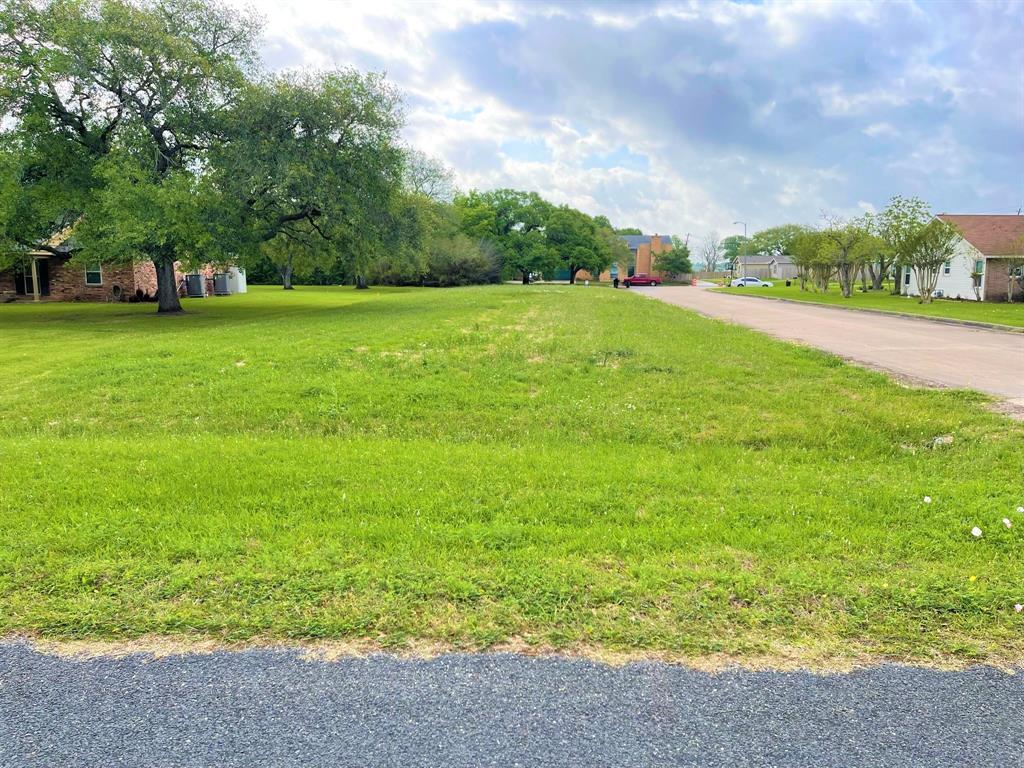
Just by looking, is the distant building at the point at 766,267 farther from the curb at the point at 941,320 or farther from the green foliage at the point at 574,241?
Result: the curb at the point at 941,320

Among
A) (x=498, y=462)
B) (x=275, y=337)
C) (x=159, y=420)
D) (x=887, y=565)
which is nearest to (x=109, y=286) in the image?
(x=275, y=337)

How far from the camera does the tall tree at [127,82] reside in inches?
747

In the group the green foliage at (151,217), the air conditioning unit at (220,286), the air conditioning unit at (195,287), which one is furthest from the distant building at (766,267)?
the green foliage at (151,217)

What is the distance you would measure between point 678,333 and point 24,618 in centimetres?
1318

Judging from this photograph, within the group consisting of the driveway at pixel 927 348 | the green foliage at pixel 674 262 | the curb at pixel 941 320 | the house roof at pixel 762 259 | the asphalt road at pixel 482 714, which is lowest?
the asphalt road at pixel 482 714

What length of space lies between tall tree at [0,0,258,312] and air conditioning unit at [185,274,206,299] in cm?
1968

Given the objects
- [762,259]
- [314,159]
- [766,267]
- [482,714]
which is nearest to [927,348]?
[482,714]

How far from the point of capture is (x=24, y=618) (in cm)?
302

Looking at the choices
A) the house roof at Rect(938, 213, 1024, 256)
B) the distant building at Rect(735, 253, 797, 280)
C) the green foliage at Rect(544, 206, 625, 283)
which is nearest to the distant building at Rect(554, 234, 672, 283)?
the distant building at Rect(735, 253, 797, 280)

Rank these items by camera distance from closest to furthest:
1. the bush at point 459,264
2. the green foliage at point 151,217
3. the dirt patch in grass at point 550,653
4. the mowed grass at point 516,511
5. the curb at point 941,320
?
the dirt patch in grass at point 550,653 < the mowed grass at point 516,511 < the green foliage at point 151,217 < the curb at point 941,320 < the bush at point 459,264

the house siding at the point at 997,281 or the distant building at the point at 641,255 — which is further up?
the distant building at the point at 641,255

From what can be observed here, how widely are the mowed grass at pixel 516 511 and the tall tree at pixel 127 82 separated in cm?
1321

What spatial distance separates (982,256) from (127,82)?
4348 cm

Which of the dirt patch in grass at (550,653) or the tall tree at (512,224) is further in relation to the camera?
the tall tree at (512,224)
